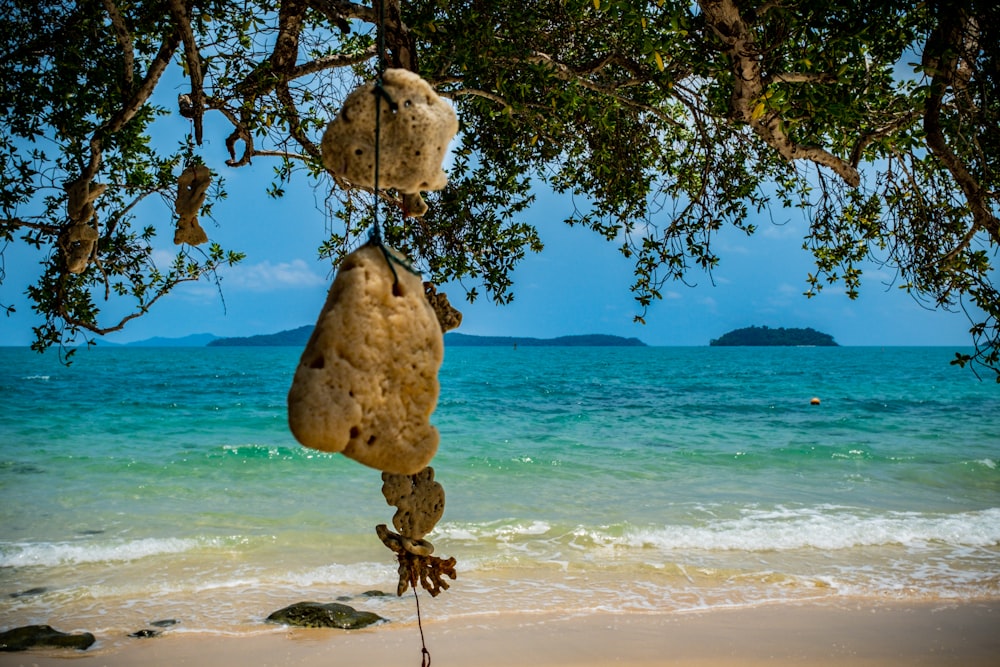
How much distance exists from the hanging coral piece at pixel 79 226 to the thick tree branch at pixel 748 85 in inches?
155

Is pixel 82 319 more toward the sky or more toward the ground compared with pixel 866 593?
more toward the sky

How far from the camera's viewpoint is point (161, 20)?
5723mm

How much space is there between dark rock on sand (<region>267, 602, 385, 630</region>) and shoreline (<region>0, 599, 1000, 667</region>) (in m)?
0.12

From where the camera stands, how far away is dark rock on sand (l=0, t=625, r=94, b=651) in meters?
7.00

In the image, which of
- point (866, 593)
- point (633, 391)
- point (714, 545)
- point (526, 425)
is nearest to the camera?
point (866, 593)

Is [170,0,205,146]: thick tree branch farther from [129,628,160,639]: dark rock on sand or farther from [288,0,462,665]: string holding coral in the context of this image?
[129,628,160,639]: dark rock on sand

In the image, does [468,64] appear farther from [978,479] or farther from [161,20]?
[978,479]

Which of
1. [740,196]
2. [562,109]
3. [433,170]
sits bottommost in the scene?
[433,170]

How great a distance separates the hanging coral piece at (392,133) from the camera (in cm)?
250

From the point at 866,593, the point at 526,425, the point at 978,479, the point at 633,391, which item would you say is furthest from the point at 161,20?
the point at 633,391

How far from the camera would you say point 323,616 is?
7656 mm

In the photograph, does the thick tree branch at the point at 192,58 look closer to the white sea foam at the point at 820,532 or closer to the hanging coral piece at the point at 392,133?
the hanging coral piece at the point at 392,133

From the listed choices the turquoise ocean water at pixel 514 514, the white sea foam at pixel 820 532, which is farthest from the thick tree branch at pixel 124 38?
the white sea foam at pixel 820 532

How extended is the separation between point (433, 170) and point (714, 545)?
9334 mm
